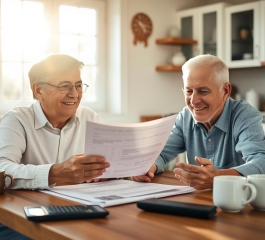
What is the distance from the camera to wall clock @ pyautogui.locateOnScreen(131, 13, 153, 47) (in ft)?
14.9

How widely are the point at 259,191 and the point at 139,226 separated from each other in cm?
37

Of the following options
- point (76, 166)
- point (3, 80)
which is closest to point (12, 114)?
point (76, 166)

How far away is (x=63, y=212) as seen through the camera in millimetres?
1157

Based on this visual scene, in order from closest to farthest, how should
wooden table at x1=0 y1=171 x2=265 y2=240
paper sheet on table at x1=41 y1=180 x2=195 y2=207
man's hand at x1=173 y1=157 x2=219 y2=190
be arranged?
wooden table at x1=0 y1=171 x2=265 y2=240
paper sheet on table at x1=41 y1=180 x2=195 y2=207
man's hand at x1=173 y1=157 x2=219 y2=190

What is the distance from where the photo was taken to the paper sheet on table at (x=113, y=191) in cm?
136

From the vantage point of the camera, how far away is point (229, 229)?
3.52 feet

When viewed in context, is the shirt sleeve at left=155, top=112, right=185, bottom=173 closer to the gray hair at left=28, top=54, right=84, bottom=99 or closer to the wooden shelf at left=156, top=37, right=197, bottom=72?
the gray hair at left=28, top=54, right=84, bottom=99

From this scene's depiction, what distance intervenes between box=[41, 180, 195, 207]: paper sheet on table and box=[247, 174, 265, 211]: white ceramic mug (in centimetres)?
30

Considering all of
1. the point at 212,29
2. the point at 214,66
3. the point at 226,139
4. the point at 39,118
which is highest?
the point at 212,29

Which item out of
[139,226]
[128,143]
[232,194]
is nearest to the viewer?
[139,226]

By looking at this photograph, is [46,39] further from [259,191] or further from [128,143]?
[259,191]

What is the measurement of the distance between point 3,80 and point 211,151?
8.33 ft

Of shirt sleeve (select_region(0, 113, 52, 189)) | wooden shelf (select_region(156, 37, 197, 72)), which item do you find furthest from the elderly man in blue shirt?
wooden shelf (select_region(156, 37, 197, 72))

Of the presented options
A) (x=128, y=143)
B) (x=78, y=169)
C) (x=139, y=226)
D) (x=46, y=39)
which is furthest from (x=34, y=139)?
(x=46, y=39)
